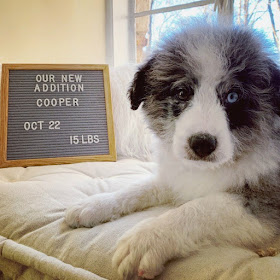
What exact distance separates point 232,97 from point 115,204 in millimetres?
558

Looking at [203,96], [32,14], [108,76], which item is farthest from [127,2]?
[203,96]

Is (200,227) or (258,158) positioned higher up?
(258,158)

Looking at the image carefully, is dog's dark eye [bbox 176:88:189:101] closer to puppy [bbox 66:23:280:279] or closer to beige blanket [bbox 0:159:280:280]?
puppy [bbox 66:23:280:279]

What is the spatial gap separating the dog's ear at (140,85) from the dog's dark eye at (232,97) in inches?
14.1

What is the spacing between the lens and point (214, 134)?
3.18 feet

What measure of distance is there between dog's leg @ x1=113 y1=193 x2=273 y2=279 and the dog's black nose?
160mm

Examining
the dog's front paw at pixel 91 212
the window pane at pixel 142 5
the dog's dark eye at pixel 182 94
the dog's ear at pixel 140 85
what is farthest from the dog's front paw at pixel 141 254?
the window pane at pixel 142 5

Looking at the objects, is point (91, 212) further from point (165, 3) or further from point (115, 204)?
point (165, 3)

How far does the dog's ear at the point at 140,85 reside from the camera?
1.30 m

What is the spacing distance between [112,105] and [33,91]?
563mm

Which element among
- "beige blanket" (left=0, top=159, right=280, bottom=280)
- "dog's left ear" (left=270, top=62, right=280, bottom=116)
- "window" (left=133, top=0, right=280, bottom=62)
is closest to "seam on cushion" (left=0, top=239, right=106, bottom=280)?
"beige blanket" (left=0, top=159, right=280, bottom=280)

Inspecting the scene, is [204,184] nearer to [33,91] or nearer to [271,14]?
[33,91]

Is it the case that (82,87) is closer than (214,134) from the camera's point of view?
No

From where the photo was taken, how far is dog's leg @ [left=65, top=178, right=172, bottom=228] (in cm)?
113
